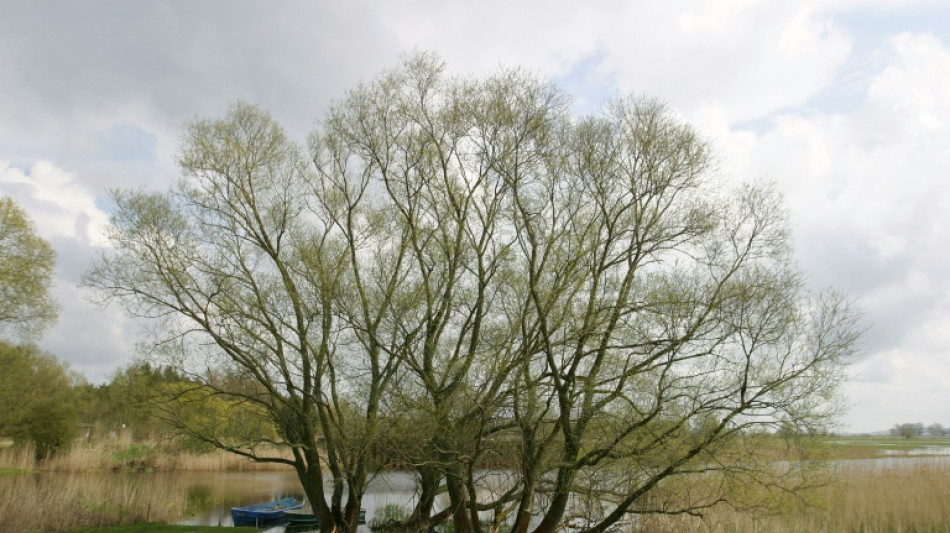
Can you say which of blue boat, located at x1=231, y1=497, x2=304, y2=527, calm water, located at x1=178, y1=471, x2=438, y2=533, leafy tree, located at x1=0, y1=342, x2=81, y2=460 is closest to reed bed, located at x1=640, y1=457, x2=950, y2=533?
calm water, located at x1=178, y1=471, x2=438, y2=533

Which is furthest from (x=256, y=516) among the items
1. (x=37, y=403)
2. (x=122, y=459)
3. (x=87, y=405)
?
(x=87, y=405)

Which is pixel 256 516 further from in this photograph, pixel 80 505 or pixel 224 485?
pixel 224 485

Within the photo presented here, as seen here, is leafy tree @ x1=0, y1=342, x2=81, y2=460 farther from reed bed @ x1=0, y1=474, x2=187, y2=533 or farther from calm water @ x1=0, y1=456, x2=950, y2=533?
reed bed @ x1=0, y1=474, x2=187, y2=533

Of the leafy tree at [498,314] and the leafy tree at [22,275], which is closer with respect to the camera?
the leafy tree at [498,314]

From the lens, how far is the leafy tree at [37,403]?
2470 cm

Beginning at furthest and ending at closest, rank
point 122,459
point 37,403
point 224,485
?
point 122,459
point 224,485
point 37,403

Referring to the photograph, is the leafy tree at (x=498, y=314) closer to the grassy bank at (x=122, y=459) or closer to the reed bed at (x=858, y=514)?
the reed bed at (x=858, y=514)

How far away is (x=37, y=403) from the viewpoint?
2761cm

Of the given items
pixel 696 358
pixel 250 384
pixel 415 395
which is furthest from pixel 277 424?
pixel 696 358

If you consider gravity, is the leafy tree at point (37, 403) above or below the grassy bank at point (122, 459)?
above

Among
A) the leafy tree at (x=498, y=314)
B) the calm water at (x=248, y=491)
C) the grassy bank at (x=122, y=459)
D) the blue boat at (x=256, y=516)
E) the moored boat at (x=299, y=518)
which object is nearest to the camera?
the leafy tree at (x=498, y=314)

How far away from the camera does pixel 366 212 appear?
17.1m

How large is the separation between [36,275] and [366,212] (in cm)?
1265

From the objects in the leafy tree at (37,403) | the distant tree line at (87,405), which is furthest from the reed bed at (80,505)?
the leafy tree at (37,403)
